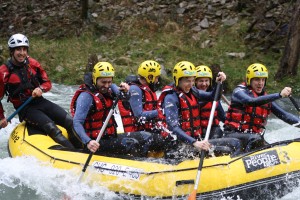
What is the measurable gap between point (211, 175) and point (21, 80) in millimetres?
3392

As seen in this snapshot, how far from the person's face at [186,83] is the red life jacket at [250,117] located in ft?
3.04

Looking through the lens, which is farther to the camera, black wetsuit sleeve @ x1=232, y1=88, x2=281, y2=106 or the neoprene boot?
the neoprene boot

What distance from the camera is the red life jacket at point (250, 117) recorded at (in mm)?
7000

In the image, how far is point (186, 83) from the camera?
653cm

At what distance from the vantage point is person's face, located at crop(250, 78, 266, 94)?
7.05 metres

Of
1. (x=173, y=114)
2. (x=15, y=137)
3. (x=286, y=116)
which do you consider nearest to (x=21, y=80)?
(x=15, y=137)

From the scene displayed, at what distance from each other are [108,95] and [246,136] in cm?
199

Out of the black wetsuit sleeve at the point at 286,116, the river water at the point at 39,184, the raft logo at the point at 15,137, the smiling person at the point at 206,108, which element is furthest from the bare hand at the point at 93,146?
the black wetsuit sleeve at the point at 286,116

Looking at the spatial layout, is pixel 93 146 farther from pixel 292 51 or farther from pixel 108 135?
pixel 292 51

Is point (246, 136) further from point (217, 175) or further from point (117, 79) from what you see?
point (117, 79)

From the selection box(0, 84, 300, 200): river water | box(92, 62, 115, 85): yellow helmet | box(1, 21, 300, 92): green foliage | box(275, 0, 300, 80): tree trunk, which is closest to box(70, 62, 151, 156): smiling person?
box(92, 62, 115, 85): yellow helmet

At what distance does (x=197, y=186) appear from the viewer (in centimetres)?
591

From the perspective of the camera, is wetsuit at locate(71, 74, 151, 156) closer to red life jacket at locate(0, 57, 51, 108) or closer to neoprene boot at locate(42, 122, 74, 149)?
neoprene boot at locate(42, 122, 74, 149)

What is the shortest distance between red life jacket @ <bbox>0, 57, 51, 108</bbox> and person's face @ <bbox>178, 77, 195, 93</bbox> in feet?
7.93
